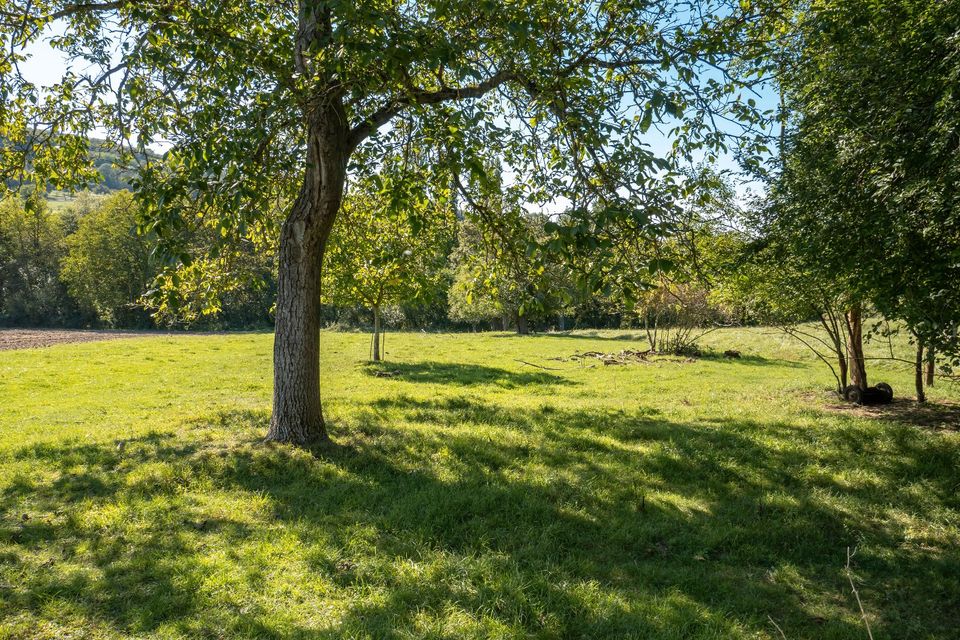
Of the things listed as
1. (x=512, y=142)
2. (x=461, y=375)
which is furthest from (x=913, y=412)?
(x=461, y=375)

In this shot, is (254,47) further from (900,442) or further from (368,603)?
(900,442)

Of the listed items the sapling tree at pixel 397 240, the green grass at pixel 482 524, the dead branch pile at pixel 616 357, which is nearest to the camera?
the green grass at pixel 482 524

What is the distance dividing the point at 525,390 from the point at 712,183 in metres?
11.5

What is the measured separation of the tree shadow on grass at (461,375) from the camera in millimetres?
19953

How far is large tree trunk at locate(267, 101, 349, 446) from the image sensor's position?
8.70 meters

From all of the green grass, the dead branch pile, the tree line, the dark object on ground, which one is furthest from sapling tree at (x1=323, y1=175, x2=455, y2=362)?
the dead branch pile

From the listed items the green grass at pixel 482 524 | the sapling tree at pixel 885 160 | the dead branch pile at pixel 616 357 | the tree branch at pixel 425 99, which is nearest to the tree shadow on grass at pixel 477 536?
the green grass at pixel 482 524

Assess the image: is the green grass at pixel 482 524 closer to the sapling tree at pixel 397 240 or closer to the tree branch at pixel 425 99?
the sapling tree at pixel 397 240

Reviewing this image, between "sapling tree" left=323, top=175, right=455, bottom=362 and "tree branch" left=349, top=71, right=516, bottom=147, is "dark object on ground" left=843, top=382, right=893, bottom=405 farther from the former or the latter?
"tree branch" left=349, top=71, right=516, bottom=147

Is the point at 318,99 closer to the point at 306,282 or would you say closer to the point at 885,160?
the point at 306,282

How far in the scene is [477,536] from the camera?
618 cm

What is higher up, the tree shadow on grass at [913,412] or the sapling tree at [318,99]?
the sapling tree at [318,99]

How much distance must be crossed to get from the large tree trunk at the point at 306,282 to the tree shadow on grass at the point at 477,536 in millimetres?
652

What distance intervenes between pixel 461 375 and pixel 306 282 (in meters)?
13.0
